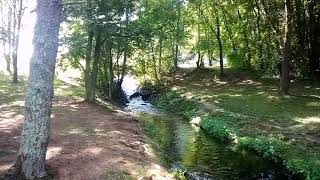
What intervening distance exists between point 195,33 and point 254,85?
60.1ft

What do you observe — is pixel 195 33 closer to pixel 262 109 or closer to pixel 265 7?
pixel 265 7

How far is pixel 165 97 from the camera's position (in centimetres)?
4069

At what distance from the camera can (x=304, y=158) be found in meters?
16.4

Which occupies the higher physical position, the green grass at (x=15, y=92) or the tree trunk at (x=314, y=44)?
the tree trunk at (x=314, y=44)

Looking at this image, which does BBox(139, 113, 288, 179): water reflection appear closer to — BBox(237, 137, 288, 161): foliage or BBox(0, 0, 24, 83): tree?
BBox(237, 137, 288, 161): foliage

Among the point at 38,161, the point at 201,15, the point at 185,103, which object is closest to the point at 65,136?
the point at 38,161

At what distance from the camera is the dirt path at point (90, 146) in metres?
13.4

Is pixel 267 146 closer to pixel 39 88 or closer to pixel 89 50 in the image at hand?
pixel 39 88

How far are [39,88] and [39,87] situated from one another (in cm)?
3

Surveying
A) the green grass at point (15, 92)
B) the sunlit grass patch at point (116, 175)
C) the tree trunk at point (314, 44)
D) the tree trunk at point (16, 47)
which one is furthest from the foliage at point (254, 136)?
the tree trunk at point (16, 47)

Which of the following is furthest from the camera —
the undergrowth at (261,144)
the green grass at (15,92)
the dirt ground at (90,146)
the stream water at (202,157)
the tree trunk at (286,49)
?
the green grass at (15,92)

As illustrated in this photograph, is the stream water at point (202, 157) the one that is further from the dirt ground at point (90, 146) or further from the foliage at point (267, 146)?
the dirt ground at point (90, 146)

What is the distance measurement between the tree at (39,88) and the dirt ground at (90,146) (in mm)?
1299

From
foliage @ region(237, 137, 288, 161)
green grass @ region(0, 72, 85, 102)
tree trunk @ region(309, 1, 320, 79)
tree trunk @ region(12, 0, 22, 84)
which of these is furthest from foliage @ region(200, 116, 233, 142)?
tree trunk @ region(12, 0, 22, 84)
